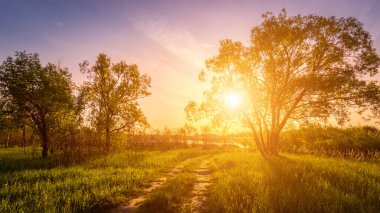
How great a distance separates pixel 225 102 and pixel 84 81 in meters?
17.9

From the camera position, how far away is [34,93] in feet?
72.5

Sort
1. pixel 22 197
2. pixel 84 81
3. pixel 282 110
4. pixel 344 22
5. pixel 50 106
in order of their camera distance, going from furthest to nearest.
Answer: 1. pixel 84 81
2. pixel 50 106
3. pixel 282 110
4. pixel 344 22
5. pixel 22 197

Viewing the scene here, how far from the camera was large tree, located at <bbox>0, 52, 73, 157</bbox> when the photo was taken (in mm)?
21609

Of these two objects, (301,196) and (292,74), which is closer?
(301,196)

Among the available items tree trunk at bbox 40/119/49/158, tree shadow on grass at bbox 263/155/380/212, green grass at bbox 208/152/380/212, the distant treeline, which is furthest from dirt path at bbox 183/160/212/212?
tree trunk at bbox 40/119/49/158

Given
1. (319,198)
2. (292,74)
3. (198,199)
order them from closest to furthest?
(319,198), (198,199), (292,74)

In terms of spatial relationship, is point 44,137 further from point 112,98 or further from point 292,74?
point 292,74

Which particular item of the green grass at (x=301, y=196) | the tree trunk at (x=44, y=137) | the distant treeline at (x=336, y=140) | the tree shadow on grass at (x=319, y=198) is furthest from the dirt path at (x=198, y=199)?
the tree trunk at (x=44, y=137)

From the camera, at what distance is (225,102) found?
22.0m

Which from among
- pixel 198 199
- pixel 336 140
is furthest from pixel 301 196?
pixel 336 140

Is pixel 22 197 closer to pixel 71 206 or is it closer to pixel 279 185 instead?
pixel 71 206

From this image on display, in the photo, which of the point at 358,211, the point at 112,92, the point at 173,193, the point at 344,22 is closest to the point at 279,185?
the point at 358,211

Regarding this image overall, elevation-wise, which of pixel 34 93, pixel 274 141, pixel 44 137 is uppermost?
pixel 34 93

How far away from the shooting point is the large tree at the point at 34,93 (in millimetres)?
21609
